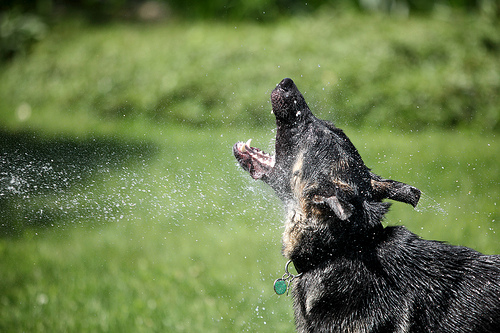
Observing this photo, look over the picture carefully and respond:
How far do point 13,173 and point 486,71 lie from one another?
8.07 meters

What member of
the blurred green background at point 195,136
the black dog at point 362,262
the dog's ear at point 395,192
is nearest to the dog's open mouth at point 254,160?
the black dog at point 362,262

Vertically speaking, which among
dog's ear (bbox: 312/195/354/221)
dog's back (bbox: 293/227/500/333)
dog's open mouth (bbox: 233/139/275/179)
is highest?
dog's ear (bbox: 312/195/354/221)

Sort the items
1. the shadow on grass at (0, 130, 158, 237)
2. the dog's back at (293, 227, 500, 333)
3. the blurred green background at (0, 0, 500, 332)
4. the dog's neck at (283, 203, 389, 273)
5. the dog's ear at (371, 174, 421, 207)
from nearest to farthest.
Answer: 1. the dog's back at (293, 227, 500, 333)
2. the dog's neck at (283, 203, 389, 273)
3. the dog's ear at (371, 174, 421, 207)
4. the blurred green background at (0, 0, 500, 332)
5. the shadow on grass at (0, 130, 158, 237)

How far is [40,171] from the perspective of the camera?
18.8ft

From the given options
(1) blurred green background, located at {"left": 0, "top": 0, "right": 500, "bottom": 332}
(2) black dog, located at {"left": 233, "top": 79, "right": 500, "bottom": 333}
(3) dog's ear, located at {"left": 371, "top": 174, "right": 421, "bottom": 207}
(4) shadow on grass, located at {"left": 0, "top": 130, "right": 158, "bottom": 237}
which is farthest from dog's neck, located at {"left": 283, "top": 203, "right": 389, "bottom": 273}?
(4) shadow on grass, located at {"left": 0, "top": 130, "right": 158, "bottom": 237}

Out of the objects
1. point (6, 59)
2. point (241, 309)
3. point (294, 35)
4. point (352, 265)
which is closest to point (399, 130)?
point (294, 35)

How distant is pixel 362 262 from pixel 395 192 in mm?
543

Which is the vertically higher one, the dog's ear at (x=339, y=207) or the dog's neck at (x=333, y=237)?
the dog's ear at (x=339, y=207)

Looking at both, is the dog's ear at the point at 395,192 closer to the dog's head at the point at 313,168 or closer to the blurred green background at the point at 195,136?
the dog's head at the point at 313,168

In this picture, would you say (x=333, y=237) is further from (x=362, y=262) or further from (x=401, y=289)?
(x=401, y=289)

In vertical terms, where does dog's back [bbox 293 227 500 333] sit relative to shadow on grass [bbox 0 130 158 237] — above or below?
above

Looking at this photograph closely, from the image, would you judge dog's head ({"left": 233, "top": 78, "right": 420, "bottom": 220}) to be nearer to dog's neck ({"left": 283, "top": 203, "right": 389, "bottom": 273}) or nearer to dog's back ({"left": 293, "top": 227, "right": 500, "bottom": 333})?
dog's neck ({"left": 283, "top": 203, "right": 389, "bottom": 273})

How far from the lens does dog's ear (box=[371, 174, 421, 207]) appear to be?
3080 mm

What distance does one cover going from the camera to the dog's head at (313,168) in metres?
2.94
